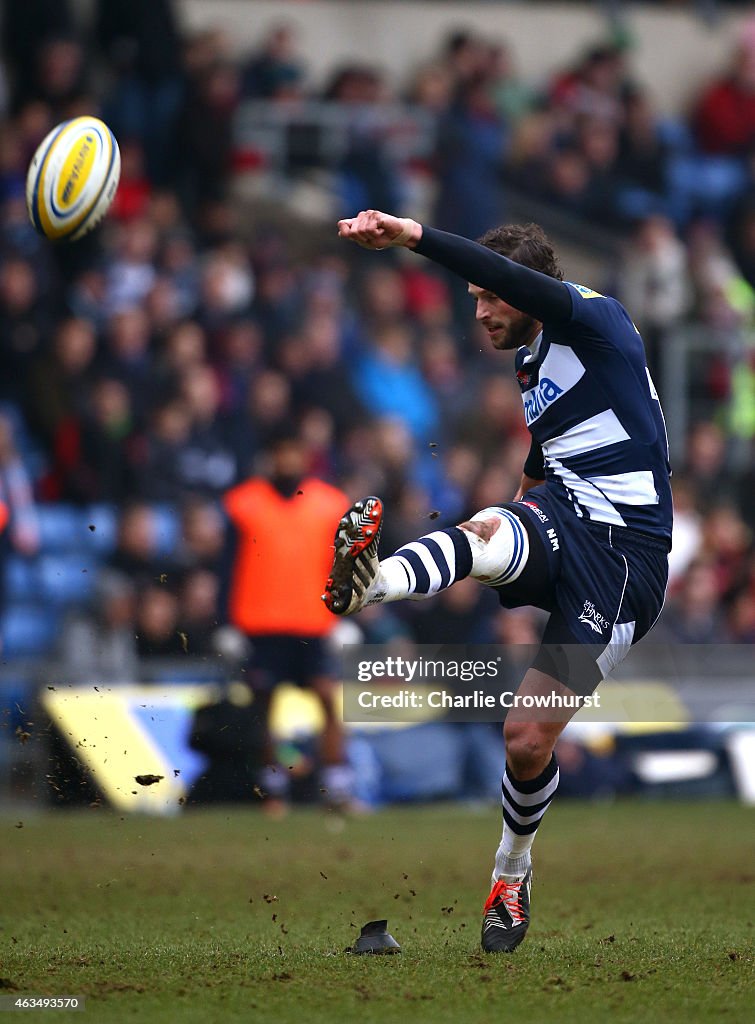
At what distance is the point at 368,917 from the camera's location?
24.0 ft

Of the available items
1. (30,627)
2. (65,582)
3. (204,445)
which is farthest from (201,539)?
(30,627)

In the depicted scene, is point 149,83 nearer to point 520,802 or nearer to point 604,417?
point 604,417

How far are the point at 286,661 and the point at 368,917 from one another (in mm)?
4670

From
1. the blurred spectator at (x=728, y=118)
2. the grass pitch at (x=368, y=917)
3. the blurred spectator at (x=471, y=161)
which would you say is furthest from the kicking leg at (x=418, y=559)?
the blurred spectator at (x=728, y=118)

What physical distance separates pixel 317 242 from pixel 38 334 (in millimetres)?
4297

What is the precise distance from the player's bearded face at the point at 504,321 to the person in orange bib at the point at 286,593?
5.34m

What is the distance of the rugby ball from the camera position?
800 cm

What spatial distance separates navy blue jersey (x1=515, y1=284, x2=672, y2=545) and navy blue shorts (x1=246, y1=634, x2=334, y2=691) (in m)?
5.56

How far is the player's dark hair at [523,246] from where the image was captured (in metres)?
6.59

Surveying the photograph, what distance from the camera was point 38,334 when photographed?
1298 centimetres

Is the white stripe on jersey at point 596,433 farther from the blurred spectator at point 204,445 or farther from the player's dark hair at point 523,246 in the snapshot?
the blurred spectator at point 204,445

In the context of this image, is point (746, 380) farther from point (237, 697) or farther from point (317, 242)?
point (237, 697)

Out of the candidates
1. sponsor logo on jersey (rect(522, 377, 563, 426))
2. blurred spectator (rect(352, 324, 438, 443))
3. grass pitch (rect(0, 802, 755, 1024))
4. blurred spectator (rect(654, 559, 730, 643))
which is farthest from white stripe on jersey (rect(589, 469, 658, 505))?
blurred spectator (rect(352, 324, 438, 443))

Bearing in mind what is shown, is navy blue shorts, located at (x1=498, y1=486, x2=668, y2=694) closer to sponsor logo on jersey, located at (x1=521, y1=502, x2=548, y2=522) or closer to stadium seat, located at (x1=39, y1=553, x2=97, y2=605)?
sponsor logo on jersey, located at (x1=521, y1=502, x2=548, y2=522)
